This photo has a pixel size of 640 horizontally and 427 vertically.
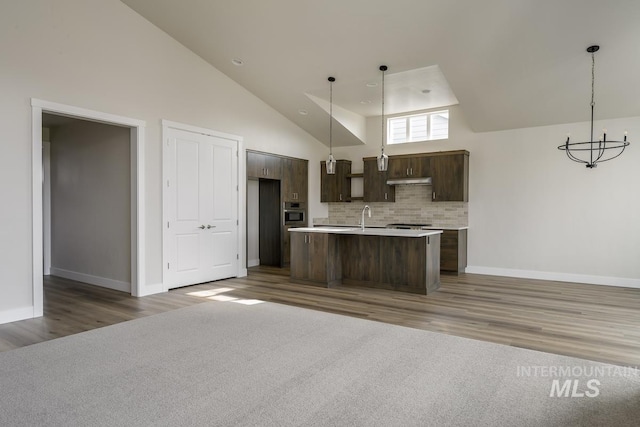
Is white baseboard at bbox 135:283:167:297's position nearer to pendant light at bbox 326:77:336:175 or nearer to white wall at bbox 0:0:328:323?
white wall at bbox 0:0:328:323

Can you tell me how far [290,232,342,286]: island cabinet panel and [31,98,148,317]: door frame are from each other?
2.17 metres

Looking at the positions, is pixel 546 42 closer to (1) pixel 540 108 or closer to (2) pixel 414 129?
(1) pixel 540 108

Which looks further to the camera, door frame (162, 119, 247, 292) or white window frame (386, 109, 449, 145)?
white window frame (386, 109, 449, 145)

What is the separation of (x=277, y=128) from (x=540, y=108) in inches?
184

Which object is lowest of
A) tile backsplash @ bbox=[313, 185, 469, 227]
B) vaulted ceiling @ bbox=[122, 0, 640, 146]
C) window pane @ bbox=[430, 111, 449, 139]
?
tile backsplash @ bbox=[313, 185, 469, 227]

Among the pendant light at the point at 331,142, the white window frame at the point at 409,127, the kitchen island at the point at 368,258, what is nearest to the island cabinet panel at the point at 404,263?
the kitchen island at the point at 368,258

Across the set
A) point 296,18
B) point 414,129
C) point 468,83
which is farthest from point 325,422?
point 414,129

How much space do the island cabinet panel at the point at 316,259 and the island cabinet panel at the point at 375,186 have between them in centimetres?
249

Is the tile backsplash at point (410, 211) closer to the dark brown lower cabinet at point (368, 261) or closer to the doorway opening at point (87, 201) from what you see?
the dark brown lower cabinet at point (368, 261)

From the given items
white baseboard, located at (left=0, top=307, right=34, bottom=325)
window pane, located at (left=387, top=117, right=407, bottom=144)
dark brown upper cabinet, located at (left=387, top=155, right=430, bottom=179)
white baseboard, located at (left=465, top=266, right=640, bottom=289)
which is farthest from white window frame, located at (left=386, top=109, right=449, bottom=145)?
white baseboard, located at (left=0, top=307, right=34, bottom=325)

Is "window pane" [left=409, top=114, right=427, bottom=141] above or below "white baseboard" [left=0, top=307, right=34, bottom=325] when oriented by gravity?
above

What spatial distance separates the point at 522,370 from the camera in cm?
288

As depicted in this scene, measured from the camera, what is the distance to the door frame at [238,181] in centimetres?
575

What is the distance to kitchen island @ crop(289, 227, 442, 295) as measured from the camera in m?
5.55
